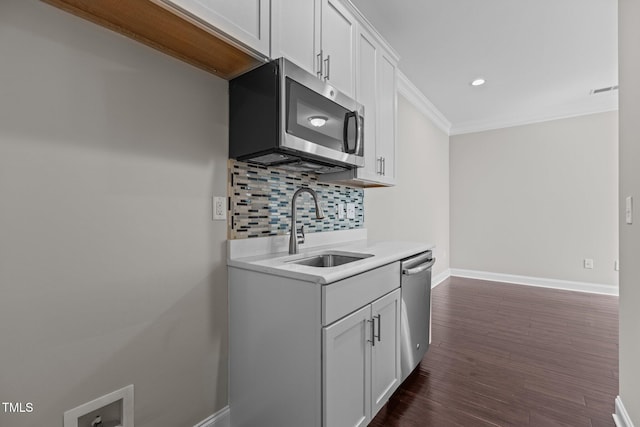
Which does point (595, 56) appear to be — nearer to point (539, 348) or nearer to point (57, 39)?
point (539, 348)

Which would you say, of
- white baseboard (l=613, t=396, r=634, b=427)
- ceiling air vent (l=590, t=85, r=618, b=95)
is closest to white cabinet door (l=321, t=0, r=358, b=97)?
white baseboard (l=613, t=396, r=634, b=427)

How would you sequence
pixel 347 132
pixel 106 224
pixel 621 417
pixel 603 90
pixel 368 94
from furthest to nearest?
pixel 603 90 < pixel 368 94 < pixel 347 132 < pixel 621 417 < pixel 106 224

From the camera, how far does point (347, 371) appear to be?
4.31ft

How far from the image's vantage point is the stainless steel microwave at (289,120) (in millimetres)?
1335

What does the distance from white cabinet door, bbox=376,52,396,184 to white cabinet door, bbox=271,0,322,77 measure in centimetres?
80

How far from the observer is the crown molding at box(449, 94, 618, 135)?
3998mm


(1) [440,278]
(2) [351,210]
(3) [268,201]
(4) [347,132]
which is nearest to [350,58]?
(4) [347,132]

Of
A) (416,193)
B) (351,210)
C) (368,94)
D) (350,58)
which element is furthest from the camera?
(416,193)

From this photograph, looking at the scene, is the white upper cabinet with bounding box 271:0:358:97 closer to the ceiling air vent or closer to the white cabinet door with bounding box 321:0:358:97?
the white cabinet door with bounding box 321:0:358:97

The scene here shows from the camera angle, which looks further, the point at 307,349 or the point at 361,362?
the point at 361,362

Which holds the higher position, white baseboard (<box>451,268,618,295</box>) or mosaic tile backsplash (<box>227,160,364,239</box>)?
mosaic tile backsplash (<box>227,160,364,239</box>)

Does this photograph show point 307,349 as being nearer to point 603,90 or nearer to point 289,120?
point 289,120

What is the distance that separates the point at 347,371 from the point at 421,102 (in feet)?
11.9

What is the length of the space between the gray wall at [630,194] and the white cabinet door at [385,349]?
3.48 ft
